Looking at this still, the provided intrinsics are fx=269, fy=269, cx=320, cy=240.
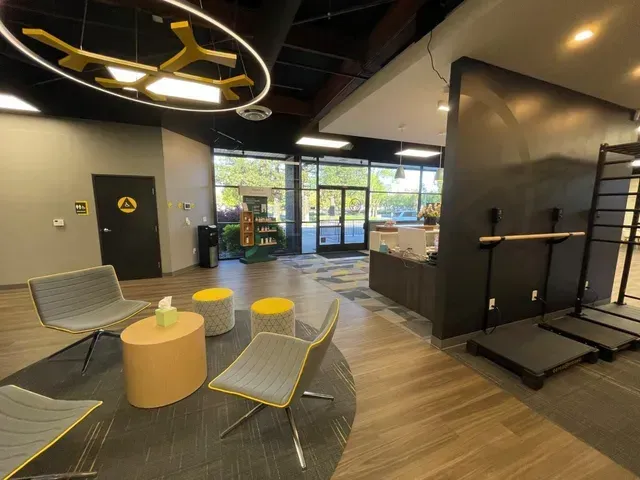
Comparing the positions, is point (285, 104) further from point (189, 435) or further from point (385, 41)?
point (189, 435)

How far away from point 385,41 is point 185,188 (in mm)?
5032

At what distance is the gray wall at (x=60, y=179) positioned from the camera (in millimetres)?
4660

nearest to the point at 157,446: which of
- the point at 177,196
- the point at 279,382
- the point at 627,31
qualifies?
the point at 279,382

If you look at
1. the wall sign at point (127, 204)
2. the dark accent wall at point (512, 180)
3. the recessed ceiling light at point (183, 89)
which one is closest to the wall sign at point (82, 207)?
the wall sign at point (127, 204)

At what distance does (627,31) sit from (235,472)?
13.8 ft

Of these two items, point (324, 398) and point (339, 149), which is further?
point (339, 149)

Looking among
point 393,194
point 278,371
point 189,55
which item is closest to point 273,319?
point 278,371

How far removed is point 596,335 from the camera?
295 centimetres

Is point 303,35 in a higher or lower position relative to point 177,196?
higher

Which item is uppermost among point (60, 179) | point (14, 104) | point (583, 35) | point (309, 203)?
point (14, 104)

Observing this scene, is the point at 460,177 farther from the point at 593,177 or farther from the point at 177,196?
the point at 177,196

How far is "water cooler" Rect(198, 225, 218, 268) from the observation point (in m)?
6.52

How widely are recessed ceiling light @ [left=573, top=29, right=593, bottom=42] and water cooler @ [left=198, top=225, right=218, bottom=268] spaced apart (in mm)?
6595

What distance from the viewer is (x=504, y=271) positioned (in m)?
3.16
